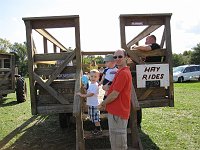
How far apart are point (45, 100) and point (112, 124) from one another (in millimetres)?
2557

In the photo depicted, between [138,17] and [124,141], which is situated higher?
[138,17]

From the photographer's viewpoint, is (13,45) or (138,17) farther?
(13,45)

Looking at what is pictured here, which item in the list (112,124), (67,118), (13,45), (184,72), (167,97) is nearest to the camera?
(112,124)

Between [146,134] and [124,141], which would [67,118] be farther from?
[124,141]

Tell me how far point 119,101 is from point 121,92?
0.39ft

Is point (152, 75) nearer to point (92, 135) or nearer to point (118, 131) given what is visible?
point (92, 135)

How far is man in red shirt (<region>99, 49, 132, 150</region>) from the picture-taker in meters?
4.30

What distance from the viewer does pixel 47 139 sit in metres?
7.77

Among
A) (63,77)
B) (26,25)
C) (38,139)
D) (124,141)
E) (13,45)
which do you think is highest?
(13,45)

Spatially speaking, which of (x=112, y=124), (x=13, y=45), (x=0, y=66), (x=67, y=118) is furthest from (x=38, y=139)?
(x=13, y=45)

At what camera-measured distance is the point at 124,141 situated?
4492 millimetres

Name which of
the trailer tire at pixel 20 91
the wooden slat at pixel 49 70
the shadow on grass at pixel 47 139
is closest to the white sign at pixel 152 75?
the shadow on grass at pixel 47 139

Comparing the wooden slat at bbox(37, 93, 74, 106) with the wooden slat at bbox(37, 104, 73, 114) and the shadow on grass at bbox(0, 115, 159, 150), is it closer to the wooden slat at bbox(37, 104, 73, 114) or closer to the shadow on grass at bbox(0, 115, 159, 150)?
the wooden slat at bbox(37, 104, 73, 114)

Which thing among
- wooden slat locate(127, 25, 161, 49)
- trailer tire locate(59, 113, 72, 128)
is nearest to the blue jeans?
wooden slat locate(127, 25, 161, 49)
